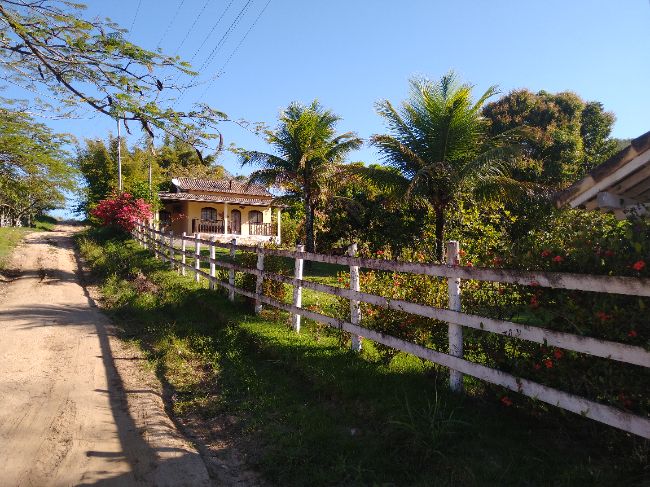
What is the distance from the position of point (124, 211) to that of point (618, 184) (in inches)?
956

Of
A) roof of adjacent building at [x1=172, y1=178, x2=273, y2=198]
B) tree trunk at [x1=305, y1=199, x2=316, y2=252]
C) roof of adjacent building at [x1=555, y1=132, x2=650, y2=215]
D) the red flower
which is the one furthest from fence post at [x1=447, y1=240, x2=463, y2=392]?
roof of adjacent building at [x1=172, y1=178, x2=273, y2=198]

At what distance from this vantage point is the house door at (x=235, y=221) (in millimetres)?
38469

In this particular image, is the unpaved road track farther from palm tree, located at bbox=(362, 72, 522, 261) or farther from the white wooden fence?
palm tree, located at bbox=(362, 72, 522, 261)

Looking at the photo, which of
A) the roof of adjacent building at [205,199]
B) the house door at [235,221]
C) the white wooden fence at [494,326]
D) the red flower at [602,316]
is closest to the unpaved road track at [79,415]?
the white wooden fence at [494,326]

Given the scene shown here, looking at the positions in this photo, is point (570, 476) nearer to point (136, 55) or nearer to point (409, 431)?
point (409, 431)

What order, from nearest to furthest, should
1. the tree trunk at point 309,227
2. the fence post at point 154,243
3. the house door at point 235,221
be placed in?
the fence post at point 154,243
the tree trunk at point 309,227
the house door at point 235,221

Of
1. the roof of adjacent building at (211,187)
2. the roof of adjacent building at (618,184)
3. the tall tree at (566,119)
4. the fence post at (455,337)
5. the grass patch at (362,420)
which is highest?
the tall tree at (566,119)

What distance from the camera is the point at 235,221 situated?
3875 centimetres

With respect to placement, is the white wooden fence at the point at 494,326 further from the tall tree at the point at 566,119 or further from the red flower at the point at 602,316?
the tall tree at the point at 566,119

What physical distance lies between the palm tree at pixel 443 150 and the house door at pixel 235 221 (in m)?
24.2

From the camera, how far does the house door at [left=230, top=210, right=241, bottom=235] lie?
38469mm

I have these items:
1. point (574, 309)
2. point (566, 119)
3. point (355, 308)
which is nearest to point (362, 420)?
point (355, 308)

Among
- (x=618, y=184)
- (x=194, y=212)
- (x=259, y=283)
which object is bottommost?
(x=259, y=283)

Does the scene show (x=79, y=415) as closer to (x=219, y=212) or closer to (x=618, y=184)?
(x=618, y=184)
